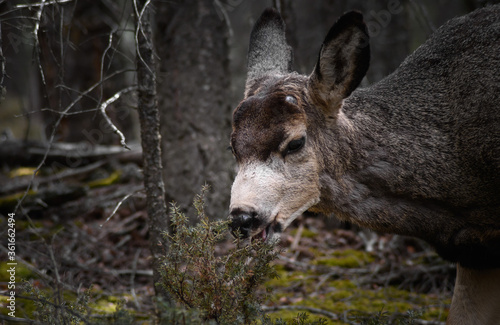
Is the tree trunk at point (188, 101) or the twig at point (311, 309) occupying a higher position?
the tree trunk at point (188, 101)

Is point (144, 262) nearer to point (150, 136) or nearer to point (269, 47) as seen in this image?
point (150, 136)

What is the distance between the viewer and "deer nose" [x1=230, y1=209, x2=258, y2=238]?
3240mm

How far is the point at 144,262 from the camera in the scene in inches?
269

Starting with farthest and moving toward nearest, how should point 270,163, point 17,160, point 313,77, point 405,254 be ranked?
1. point 17,160
2. point 405,254
3. point 313,77
4. point 270,163

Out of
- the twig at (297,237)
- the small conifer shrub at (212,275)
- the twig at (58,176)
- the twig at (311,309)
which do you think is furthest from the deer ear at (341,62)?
the twig at (58,176)

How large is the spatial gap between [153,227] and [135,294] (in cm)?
162

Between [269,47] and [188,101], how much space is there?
2.57 m

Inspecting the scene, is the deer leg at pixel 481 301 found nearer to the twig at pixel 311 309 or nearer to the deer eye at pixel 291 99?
the twig at pixel 311 309

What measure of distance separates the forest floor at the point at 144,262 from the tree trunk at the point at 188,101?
953mm

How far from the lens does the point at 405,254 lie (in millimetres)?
6980

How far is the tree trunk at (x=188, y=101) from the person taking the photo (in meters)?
7.08

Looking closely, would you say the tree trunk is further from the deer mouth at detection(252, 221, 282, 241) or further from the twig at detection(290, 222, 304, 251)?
the deer mouth at detection(252, 221, 282, 241)

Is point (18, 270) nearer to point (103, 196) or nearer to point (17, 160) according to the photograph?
point (103, 196)

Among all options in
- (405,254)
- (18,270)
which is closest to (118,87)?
(18,270)
